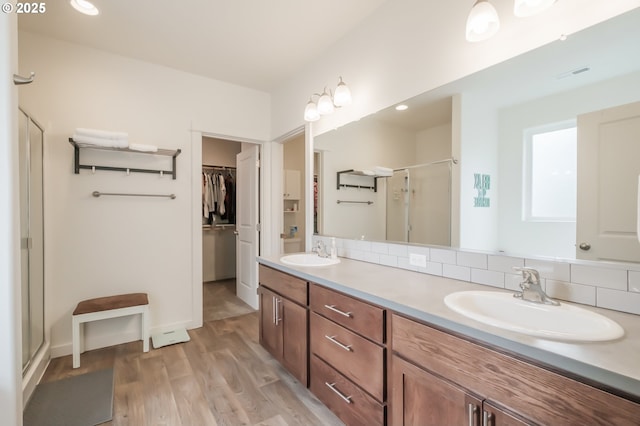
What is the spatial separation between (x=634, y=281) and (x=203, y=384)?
240cm

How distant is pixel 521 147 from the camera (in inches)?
52.0

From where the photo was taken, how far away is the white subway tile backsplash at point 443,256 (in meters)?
1.55

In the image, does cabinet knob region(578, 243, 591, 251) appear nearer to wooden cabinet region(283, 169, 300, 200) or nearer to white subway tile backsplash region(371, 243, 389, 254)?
white subway tile backsplash region(371, 243, 389, 254)

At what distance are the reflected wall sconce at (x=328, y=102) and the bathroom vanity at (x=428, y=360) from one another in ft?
4.17

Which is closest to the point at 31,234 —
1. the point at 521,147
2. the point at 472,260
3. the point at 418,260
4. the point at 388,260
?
the point at 388,260

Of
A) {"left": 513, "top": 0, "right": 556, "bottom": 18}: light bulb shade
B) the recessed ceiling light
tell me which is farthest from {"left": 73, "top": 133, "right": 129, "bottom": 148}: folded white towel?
{"left": 513, "top": 0, "right": 556, "bottom": 18}: light bulb shade

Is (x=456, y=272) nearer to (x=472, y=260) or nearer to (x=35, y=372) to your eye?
(x=472, y=260)

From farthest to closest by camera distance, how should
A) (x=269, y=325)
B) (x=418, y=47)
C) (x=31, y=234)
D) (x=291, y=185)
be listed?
(x=291, y=185) → (x=269, y=325) → (x=31, y=234) → (x=418, y=47)

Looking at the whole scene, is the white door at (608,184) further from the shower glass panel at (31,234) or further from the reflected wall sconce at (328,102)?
the shower glass panel at (31,234)

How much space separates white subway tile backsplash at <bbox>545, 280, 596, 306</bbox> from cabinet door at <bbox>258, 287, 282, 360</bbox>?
1.62 m

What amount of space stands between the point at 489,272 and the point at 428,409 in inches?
27.6

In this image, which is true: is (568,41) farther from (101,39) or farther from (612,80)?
(101,39)

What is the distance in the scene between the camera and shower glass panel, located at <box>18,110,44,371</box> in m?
1.92

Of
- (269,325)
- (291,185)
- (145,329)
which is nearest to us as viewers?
(269,325)
